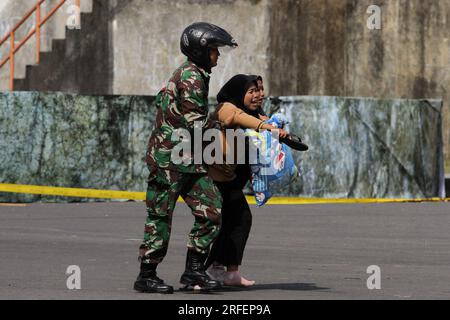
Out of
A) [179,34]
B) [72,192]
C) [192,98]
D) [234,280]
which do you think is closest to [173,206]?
[192,98]

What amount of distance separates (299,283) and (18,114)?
1091cm

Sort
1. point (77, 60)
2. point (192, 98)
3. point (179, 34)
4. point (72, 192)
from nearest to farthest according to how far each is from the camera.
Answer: point (192, 98) < point (72, 192) < point (77, 60) < point (179, 34)

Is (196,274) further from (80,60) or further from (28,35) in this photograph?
(80,60)

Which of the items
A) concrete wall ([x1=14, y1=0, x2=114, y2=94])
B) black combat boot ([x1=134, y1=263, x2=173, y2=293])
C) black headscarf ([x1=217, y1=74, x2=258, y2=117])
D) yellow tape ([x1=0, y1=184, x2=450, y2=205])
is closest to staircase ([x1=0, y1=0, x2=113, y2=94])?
concrete wall ([x1=14, y1=0, x2=114, y2=94])

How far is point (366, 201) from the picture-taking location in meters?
21.8

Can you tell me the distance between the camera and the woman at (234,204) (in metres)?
10.5

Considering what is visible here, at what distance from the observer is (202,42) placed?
9.90 meters

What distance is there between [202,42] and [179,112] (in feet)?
1.69

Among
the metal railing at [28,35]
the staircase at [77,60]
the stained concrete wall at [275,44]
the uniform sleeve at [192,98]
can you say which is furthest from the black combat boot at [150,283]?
the stained concrete wall at [275,44]

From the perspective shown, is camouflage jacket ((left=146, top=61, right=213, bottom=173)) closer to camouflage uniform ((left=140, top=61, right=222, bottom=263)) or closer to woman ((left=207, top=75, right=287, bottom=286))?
camouflage uniform ((left=140, top=61, right=222, bottom=263))

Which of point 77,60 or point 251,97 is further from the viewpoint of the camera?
point 77,60

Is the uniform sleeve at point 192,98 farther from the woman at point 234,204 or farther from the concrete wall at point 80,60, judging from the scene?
the concrete wall at point 80,60
